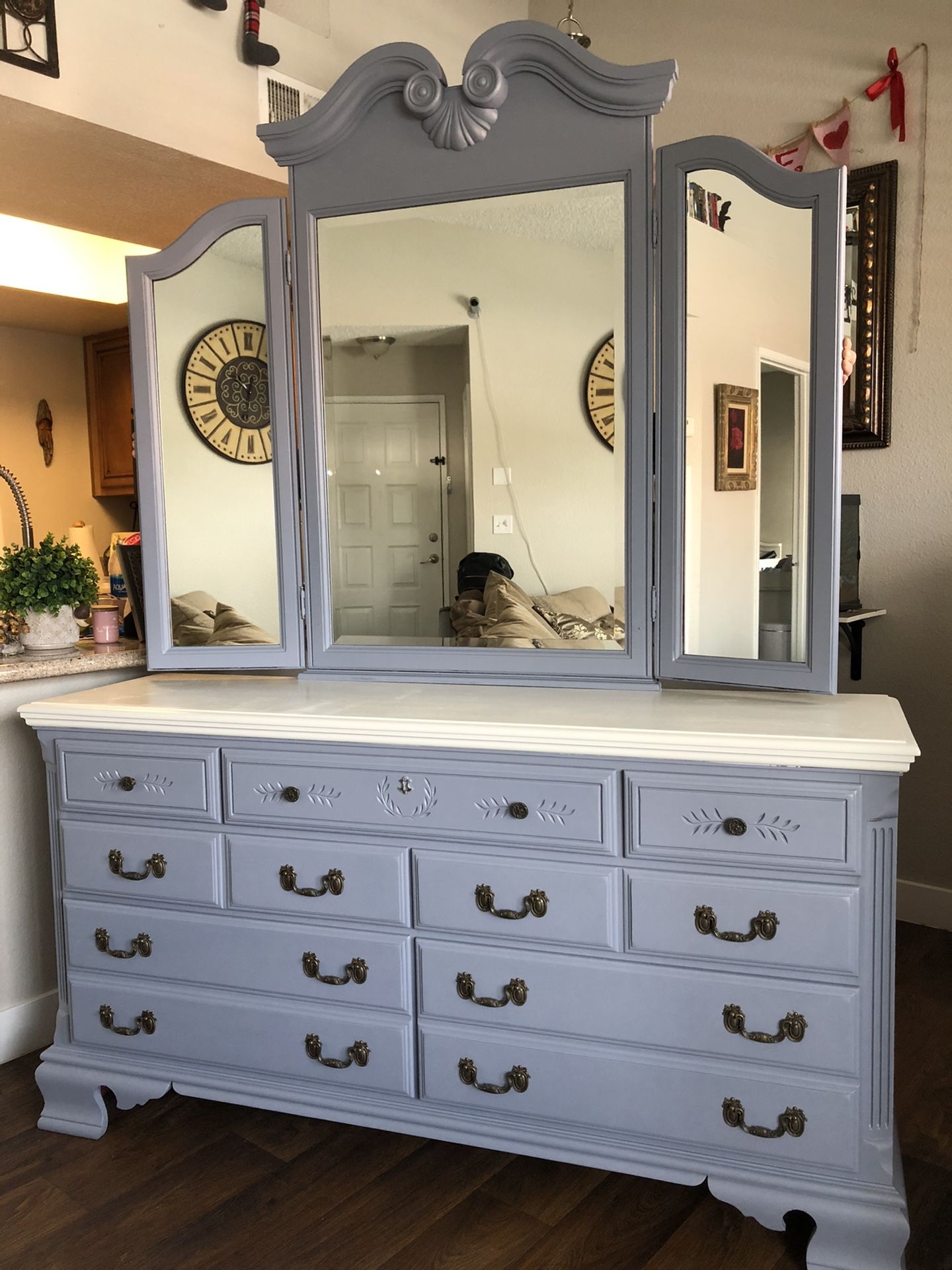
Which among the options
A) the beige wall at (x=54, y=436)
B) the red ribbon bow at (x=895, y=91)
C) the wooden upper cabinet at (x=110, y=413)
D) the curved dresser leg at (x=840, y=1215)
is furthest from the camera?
the wooden upper cabinet at (x=110, y=413)

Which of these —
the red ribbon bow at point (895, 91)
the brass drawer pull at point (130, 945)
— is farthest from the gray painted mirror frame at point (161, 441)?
the red ribbon bow at point (895, 91)

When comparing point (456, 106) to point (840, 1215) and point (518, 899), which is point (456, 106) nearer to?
point (518, 899)

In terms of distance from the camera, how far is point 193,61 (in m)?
2.46

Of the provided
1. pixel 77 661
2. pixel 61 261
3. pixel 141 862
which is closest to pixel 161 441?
pixel 77 661

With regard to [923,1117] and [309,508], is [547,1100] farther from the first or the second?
[309,508]

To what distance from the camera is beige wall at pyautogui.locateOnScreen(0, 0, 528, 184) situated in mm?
2225

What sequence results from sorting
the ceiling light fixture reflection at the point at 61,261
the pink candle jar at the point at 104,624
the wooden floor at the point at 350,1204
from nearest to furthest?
1. the wooden floor at the point at 350,1204
2. the pink candle jar at the point at 104,624
3. the ceiling light fixture reflection at the point at 61,261

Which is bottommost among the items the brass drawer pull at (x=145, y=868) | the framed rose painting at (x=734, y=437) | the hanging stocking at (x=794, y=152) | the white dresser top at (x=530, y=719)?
the brass drawer pull at (x=145, y=868)

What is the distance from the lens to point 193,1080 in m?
2.01

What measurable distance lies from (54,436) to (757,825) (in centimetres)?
507

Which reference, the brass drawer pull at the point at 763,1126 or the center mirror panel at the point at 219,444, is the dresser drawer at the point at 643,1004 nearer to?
the brass drawer pull at the point at 763,1126

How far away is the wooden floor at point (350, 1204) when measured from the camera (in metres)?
1.69

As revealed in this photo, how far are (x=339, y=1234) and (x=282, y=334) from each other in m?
1.78

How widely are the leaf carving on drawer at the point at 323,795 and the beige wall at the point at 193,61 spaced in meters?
1.62
